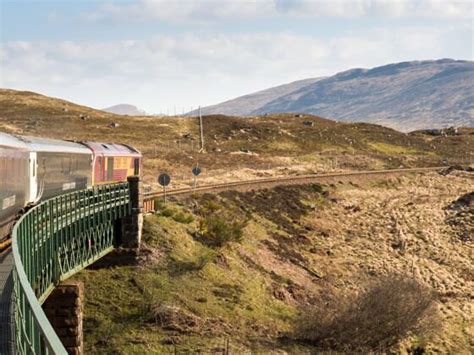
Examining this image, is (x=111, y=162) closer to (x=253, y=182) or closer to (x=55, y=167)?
(x=55, y=167)

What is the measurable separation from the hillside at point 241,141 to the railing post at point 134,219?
34923 mm

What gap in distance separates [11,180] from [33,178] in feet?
16.4

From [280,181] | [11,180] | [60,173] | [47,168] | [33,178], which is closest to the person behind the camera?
[11,180]

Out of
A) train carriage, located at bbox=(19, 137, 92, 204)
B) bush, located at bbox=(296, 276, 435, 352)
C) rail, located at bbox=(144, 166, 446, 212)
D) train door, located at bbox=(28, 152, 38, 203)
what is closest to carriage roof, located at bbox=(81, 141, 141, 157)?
train carriage, located at bbox=(19, 137, 92, 204)

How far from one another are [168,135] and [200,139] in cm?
567

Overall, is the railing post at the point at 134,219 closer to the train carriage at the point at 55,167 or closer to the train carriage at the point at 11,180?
the train carriage at the point at 55,167

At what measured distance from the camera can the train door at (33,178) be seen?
2719cm

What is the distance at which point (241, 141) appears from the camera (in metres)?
110

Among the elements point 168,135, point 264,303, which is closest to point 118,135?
point 168,135

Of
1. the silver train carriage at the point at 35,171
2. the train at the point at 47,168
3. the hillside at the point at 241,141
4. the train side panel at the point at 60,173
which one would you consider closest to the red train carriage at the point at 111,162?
the train at the point at 47,168

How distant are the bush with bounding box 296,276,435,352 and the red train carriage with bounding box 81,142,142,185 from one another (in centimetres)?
1705

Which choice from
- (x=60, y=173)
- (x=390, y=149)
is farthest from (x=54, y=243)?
(x=390, y=149)

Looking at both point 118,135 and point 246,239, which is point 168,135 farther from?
point 246,239

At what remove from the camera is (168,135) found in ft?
360
